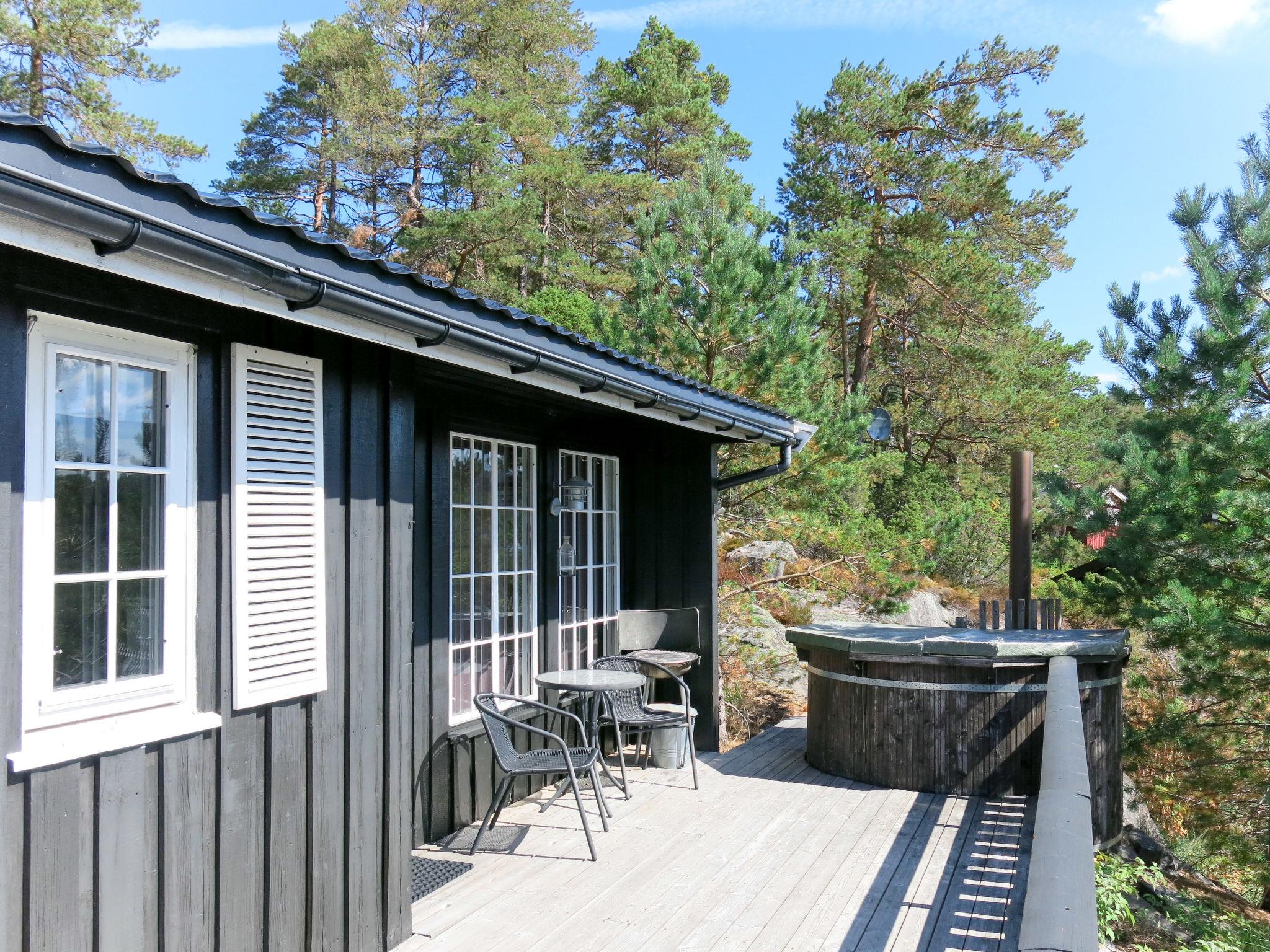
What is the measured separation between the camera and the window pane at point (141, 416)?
2445 mm

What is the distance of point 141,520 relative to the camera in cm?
250

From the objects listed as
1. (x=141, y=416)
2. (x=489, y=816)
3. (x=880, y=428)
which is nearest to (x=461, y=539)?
(x=489, y=816)

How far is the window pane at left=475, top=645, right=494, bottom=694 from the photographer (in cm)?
481

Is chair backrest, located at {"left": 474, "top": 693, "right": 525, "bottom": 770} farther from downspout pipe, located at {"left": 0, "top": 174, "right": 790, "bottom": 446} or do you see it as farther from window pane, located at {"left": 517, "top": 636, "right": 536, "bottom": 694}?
downspout pipe, located at {"left": 0, "top": 174, "right": 790, "bottom": 446}

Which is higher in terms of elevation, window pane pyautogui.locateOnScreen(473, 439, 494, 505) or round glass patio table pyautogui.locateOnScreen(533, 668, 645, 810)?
window pane pyautogui.locateOnScreen(473, 439, 494, 505)

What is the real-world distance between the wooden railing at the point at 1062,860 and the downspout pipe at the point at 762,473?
3.38 meters

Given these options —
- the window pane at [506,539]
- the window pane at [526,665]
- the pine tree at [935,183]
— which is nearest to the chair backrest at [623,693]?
the window pane at [526,665]

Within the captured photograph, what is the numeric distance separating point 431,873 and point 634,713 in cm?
177

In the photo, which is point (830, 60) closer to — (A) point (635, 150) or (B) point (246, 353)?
(A) point (635, 150)

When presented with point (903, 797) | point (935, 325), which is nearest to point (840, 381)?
point (935, 325)

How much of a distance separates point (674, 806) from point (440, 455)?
232 cm

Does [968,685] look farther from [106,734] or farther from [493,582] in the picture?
[106,734]

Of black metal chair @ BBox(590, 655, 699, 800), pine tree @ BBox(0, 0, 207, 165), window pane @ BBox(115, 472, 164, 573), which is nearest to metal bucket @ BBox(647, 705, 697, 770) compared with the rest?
black metal chair @ BBox(590, 655, 699, 800)

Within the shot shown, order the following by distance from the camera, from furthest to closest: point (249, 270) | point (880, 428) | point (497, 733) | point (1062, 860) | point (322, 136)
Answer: point (322, 136) < point (880, 428) < point (497, 733) < point (249, 270) < point (1062, 860)
